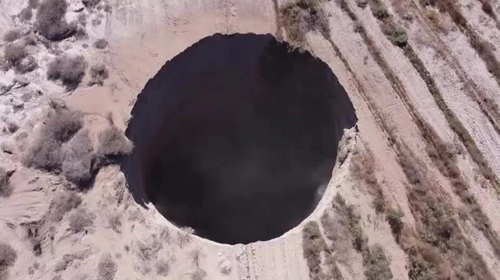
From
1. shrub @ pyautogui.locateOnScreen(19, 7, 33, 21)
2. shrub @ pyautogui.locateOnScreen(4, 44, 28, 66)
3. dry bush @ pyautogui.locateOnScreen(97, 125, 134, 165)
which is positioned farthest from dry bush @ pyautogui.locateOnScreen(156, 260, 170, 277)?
shrub @ pyautogui.locateOnScreen(19, 7, 33, 21)

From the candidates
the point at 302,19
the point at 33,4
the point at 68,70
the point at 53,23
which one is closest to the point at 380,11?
the point at 302,19

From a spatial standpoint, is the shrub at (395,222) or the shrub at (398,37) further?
the shrub at (398,37)

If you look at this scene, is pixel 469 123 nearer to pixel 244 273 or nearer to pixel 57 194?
pixel 244 273

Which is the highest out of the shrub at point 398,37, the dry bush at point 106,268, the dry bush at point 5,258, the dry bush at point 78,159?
the shrub at point 398,37

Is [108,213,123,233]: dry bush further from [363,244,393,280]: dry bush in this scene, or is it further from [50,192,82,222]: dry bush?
[363,244,393,280]: dry bush

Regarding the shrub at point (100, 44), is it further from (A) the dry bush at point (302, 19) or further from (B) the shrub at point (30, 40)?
(A) the dry bush at point (302, 19)

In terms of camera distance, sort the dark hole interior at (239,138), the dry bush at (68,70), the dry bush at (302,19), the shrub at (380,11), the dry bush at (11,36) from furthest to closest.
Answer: the dark hole interior at (239,138) < the shrub at (380,11) < the dry bush at (302,19) < the dry bush at (11,36) < the dry bush at (68,70)

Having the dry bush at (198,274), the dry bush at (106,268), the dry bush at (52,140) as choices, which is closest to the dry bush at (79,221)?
the dry bush at (106,268)
